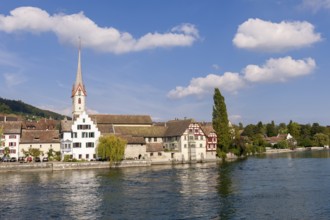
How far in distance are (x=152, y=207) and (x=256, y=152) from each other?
114 metres

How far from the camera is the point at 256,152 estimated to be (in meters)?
146

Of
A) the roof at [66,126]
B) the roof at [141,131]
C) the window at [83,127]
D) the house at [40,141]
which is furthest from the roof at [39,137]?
the roof at [141,131]

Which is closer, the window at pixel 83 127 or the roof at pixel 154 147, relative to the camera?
the window at pixel 83 127

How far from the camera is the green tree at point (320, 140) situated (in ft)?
625

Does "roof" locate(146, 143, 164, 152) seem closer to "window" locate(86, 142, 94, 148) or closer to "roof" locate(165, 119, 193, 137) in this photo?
"roof" locate(165, 119, 193, 137)

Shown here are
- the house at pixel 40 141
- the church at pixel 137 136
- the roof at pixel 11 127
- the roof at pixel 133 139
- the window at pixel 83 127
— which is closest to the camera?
the church at pixel 137 136

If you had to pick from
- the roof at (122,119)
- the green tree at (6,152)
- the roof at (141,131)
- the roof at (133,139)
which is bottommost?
the green tree at (6,152)

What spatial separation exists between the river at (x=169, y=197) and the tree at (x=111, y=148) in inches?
896

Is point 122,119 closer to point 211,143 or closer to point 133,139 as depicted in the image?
point 133,139

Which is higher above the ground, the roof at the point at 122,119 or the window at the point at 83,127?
the roof at the point at 122,119

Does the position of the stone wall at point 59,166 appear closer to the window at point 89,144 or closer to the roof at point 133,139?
the roof at point 133,139

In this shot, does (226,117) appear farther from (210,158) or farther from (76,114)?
(76,114)

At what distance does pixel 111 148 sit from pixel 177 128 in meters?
26.6

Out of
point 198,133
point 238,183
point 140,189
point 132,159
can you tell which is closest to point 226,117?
point 198,133
